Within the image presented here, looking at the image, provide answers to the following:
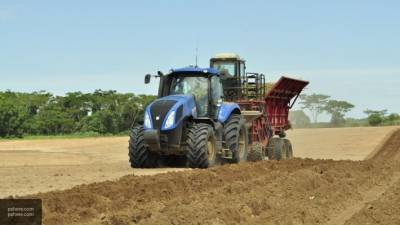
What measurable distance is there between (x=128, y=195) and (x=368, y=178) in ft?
23.5

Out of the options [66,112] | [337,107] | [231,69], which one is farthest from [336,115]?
[231,69]

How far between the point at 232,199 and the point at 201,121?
5722 millimetres

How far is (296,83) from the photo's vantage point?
23.2 metres

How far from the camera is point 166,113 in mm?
14828

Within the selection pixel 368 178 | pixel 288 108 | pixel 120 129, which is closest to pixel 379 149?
pixel 288 108

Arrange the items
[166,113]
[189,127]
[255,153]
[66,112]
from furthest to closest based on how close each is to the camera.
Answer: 1. [66,112]
2. [255,153]
3. [189,127]
4. [166,113]

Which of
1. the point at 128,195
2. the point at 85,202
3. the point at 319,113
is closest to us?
the point at 85,202

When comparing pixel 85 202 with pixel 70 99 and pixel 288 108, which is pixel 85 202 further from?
pixel 70 99

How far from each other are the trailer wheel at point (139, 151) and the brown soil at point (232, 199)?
229cm

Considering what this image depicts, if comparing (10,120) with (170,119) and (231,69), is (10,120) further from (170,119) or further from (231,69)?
(170,119)

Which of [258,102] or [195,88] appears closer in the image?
[195,88]

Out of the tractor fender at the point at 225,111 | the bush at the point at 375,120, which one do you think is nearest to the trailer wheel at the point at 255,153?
the tractor fender at the point at 225,111

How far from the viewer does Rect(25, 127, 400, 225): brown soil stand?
8.38m

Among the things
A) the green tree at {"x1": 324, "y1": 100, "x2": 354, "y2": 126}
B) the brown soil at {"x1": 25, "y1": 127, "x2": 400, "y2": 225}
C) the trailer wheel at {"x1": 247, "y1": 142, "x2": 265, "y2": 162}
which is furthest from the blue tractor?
the green tree at {"x1": 324, "y1": 100, "x2": 354, "y2": 126}
